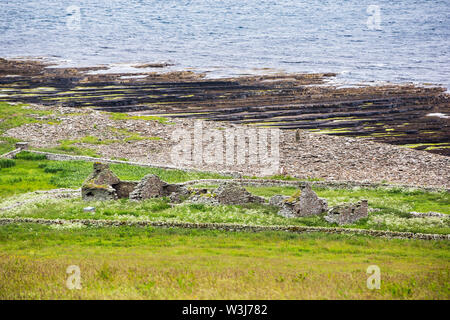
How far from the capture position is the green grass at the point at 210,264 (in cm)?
2192

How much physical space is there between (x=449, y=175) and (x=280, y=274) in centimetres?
3437

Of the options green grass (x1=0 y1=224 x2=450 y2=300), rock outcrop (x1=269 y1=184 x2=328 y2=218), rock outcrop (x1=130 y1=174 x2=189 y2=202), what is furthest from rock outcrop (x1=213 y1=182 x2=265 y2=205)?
green grass (x1=0 y1=224 x2=450 y2=300)

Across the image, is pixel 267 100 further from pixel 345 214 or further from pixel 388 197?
pixel 345 214

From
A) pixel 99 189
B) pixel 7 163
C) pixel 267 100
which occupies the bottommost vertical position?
pixel 7 163

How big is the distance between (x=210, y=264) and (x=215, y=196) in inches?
537

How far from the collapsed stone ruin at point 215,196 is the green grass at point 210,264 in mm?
3966

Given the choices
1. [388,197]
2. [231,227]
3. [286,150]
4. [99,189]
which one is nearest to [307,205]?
[231,227]

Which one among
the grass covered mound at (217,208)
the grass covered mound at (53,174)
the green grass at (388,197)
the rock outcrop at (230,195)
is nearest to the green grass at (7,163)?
the grass covered mound at (53,174)

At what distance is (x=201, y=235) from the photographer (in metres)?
34.2

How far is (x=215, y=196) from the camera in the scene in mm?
41031

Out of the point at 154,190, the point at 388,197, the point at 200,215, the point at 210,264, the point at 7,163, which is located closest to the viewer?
the point at 210,264

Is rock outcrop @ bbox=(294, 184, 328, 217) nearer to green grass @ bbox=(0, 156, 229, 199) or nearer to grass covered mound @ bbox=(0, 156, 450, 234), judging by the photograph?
grass covered mound @ bbox=(0, 156, 450, 234)
